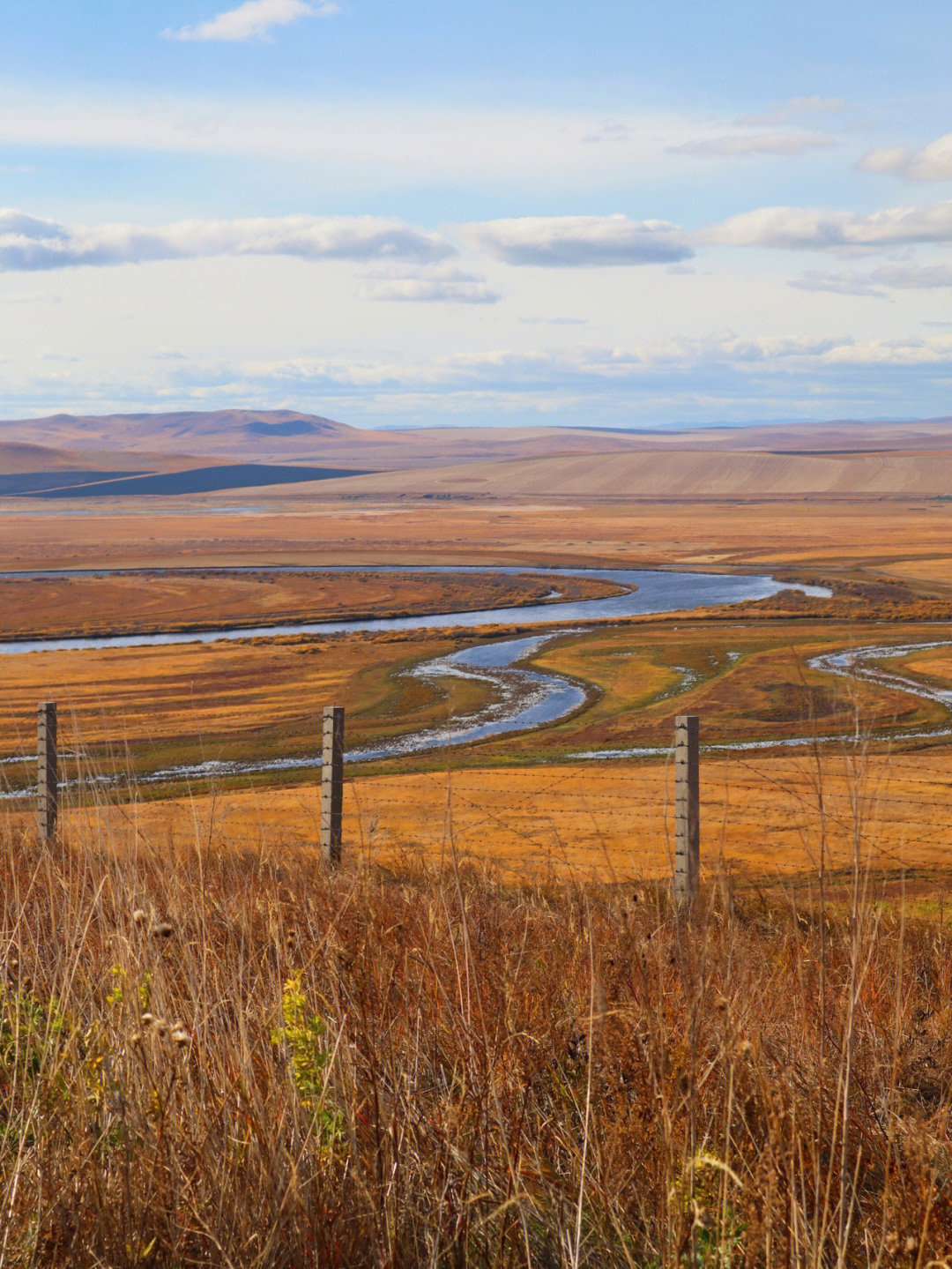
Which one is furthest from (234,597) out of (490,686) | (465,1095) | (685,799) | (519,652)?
(465,1095)

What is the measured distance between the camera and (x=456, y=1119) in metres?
2.68

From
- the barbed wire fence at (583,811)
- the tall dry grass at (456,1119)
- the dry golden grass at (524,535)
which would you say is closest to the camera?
the tall dry grass at (456,1119)

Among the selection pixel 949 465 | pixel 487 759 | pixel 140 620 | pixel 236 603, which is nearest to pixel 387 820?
pixel 487 759

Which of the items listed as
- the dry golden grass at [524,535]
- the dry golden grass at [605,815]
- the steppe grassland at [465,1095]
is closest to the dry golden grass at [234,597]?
the dry golden grass at [524,535]

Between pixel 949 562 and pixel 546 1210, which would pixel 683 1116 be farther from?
pixel 949 562

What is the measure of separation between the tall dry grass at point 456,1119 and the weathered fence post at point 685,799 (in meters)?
3.30

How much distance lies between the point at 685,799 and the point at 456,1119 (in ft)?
15.9

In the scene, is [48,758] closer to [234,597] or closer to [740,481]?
[234,597]

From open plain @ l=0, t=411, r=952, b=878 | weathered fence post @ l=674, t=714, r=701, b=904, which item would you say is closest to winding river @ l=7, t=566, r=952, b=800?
open plain @ l=0, t=411, r=952, b=878

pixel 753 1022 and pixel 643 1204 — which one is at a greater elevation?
pixel 753 1022

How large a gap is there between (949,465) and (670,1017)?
189 meters

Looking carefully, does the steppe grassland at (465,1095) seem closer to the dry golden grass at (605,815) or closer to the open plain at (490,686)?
the open plain at (490,686)

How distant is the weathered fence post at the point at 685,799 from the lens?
285 inches

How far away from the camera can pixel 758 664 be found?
3019 cm
